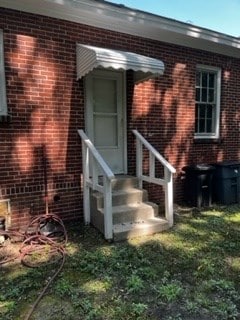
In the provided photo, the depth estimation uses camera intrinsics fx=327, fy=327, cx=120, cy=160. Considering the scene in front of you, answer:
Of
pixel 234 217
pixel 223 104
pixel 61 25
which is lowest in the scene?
pixel 234 217

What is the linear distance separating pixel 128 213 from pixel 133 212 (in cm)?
10

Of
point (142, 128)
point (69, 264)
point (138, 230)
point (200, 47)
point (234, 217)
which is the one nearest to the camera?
point (69, 264)

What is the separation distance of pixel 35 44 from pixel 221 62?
15.6 feet

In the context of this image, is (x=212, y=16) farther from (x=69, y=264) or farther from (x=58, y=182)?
(x=69, y=264)

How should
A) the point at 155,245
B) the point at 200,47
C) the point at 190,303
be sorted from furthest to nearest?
the point at 200,47 → the point at 155,245 → the point at 190,303

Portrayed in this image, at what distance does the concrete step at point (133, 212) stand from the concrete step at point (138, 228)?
8 centimetres

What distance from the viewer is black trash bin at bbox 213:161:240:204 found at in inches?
285

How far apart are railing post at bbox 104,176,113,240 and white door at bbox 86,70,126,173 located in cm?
161

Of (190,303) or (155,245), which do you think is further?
(155,245)

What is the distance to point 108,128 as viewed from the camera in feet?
21.2

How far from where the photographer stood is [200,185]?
7.02 meters

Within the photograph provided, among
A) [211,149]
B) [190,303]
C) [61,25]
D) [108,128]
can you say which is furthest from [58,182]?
[211,149]

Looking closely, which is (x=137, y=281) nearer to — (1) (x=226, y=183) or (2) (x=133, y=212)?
(2) (x=133, y=212)

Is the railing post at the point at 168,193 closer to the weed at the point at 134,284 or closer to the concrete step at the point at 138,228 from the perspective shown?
→ the concrete step at the point at 138,228
